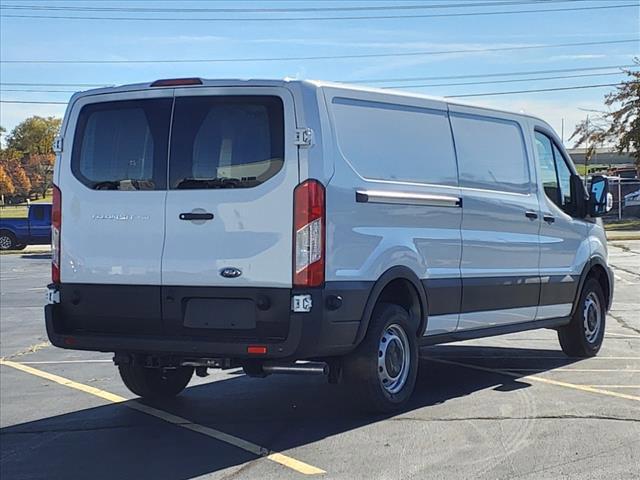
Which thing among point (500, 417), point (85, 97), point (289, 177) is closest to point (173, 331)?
point (289, 177)

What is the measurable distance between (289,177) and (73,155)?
6.06 feet

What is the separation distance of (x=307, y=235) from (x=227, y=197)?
623mm

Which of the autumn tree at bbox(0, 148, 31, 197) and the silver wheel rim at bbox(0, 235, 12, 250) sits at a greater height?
the autumn tree at bbox(0, 148, 31, 197)

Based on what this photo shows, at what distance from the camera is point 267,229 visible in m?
6.12

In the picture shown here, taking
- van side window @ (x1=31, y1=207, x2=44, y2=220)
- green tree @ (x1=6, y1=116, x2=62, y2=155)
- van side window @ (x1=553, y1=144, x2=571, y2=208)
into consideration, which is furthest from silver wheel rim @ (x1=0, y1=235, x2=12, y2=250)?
green tree @ (x1=6, y1=116, x2=62, y2=155)

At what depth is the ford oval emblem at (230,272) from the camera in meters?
6.17

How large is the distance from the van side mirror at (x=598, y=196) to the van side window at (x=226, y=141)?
4223 mm

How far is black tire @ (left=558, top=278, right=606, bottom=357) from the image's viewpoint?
9.27m

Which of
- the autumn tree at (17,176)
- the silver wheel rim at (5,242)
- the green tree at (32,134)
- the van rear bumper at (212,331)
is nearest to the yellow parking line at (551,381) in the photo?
the van rear bumper at (212,331)

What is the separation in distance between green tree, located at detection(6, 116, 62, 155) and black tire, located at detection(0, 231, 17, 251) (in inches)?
2699

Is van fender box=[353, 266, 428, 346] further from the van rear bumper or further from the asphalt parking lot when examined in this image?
the asphalt parking lot

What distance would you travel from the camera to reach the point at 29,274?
23406 mm

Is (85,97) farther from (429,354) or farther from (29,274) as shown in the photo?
(29,274)

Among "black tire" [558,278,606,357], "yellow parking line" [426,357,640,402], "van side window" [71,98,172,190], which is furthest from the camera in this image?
"black tire" [558,278,606,357]
